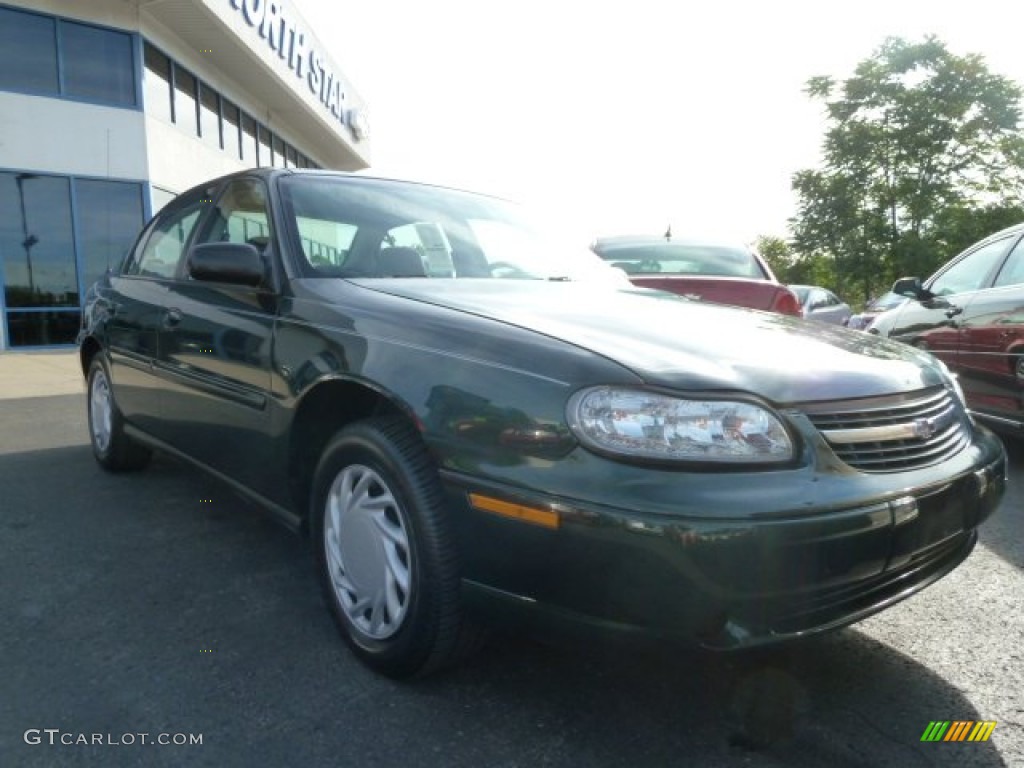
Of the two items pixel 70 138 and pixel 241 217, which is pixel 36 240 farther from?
pixel 241 217

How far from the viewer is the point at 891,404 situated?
1951 millimetres

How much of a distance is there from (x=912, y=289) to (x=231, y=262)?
14.2ft

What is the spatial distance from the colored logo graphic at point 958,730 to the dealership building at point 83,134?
45.2ft

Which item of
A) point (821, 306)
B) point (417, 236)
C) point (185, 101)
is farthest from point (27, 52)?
point (821, 306)

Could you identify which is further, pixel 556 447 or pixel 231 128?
pixel 231 128

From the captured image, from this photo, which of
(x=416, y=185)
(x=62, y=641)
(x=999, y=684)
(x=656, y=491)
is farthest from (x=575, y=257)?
(x=62, y=641)

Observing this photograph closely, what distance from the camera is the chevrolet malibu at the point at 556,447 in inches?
64.1

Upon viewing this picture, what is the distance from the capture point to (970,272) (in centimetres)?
504

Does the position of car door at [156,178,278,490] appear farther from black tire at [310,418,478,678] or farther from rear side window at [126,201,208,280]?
black tire at [310,418,478,678]

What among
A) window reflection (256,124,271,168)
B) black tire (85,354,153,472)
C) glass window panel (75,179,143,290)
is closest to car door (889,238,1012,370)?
black tire (85,354,153,472)

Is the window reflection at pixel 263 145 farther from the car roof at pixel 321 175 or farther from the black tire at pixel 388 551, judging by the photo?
the black tire at pixel 388 551

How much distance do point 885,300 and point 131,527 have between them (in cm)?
896

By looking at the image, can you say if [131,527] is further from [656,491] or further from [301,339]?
[656,491]

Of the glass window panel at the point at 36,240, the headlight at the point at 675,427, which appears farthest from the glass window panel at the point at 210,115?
the headlight at the point at 675,427
